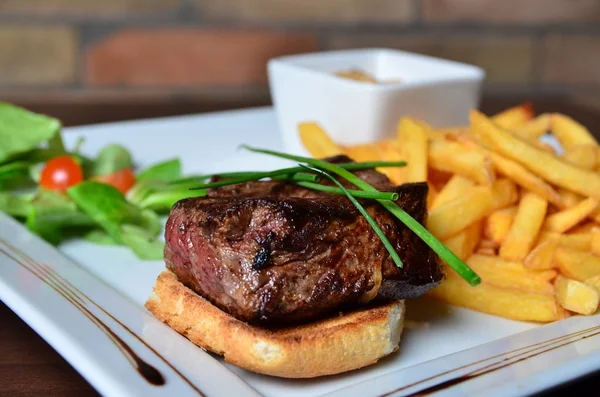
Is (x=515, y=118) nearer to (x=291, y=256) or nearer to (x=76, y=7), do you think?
(x=291, y=256)

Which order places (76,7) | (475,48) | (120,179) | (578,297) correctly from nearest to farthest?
(578,297), (120,179), (76,7), (475,48)

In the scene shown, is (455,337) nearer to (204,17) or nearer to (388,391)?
(388,391)

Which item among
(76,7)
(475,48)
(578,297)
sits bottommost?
(475,48)

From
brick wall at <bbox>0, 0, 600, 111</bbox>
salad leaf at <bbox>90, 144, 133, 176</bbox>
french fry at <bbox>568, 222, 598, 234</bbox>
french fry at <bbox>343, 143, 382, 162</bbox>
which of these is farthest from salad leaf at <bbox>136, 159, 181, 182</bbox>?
brick wall at <bbox>0, 0, 600, 111</bbox>

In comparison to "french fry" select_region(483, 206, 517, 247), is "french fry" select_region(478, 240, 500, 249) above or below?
below

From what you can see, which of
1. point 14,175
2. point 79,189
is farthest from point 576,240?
point 14,175

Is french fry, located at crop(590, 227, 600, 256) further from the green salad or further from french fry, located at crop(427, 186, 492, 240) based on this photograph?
the green salad
